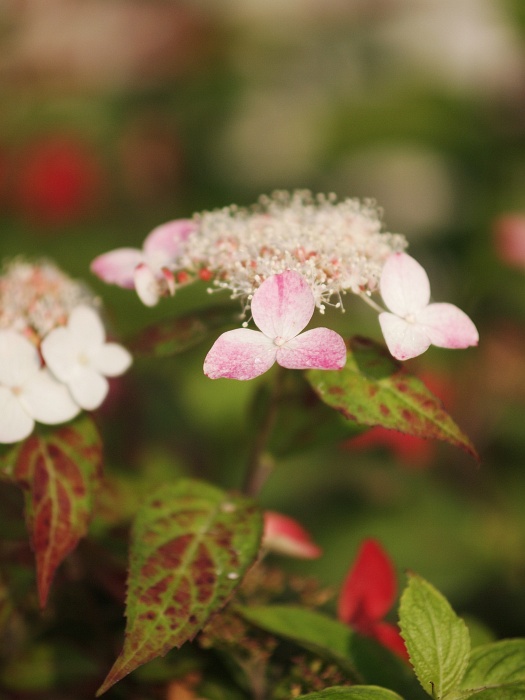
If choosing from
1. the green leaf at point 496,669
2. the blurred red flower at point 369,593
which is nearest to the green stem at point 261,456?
the blurred red flower at point 369,593

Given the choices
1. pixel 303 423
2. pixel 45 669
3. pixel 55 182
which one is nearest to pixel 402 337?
pixel 303 423

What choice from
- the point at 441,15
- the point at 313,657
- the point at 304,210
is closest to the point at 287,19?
the point at 441,15

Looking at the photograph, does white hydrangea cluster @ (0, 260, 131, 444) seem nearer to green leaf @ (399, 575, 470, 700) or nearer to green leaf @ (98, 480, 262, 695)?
green leaf @ (98, 480, 262, 695)

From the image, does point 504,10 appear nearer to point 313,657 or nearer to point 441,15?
point 441,15

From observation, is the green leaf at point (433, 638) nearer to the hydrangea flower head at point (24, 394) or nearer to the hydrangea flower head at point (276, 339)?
the hydrangea flower head at point (276, 339)

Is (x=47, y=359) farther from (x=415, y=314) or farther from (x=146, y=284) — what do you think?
(x=415, y=314)
